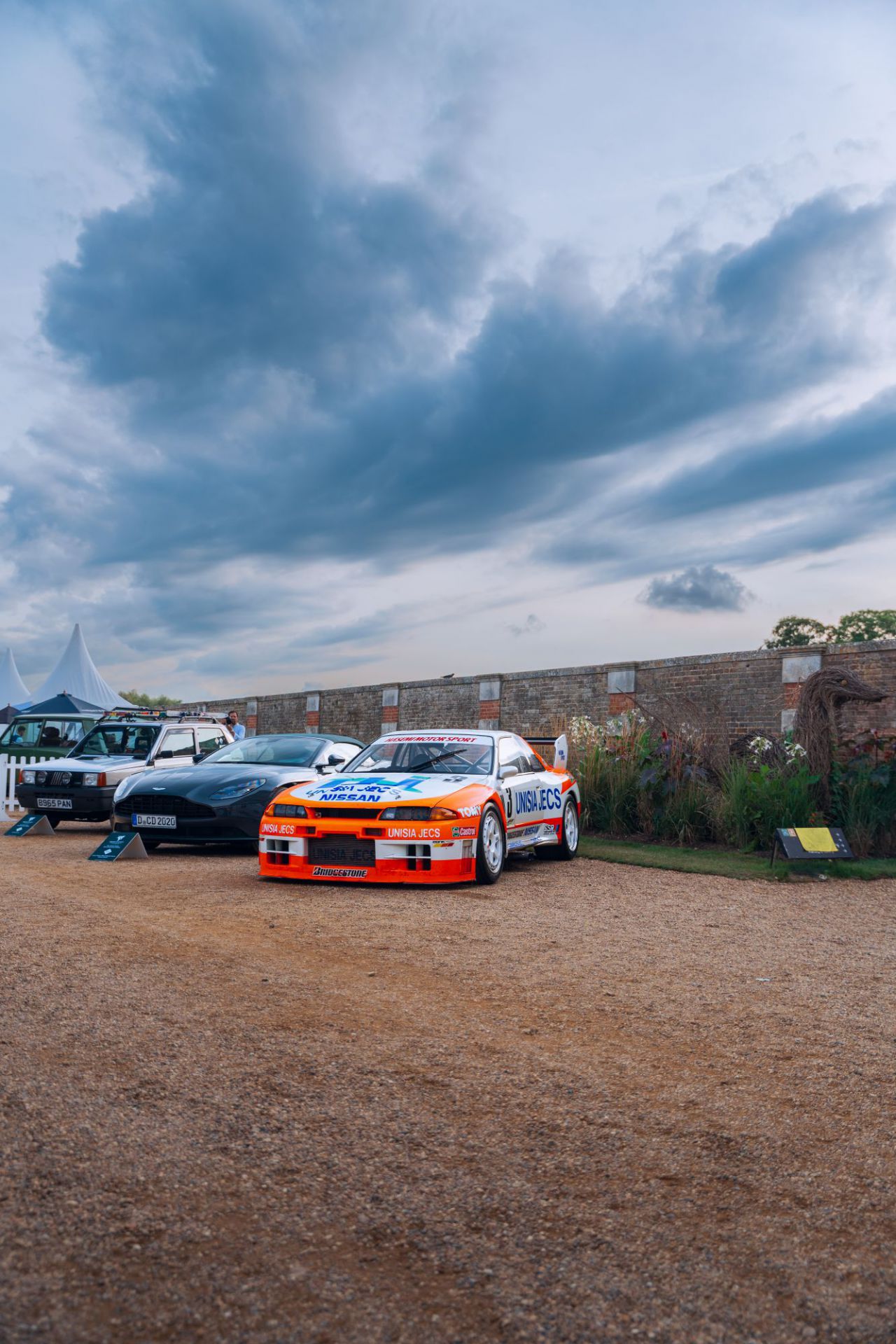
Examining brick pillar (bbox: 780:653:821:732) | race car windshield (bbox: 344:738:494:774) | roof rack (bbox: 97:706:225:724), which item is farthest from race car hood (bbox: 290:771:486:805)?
brick pillar (bbox: 780:653:821:732)

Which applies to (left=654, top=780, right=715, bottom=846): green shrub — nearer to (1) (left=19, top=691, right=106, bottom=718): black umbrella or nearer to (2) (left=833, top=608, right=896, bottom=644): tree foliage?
(1) (left=19, top=691, right=106, bottom=718): black umbrella

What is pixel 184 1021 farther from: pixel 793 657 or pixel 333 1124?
pixel 793 657

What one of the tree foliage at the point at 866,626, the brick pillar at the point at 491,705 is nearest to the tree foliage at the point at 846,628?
the tree foliage at the point at 866,626

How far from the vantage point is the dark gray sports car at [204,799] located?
1159 centimetres

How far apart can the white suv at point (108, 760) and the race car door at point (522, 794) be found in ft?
15.7

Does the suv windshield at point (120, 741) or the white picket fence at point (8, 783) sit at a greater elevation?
the suv windshield at point (120, 741)

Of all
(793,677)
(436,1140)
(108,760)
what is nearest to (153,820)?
(108,760)

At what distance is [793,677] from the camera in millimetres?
20938

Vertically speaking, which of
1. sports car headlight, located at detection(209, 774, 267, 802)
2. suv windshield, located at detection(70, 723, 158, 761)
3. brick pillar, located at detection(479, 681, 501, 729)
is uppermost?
brick pillar, located at detection(479, 681, 501, 729)

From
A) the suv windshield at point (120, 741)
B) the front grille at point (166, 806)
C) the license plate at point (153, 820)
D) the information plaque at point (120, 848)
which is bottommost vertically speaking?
the information plaque at point (120, 848)

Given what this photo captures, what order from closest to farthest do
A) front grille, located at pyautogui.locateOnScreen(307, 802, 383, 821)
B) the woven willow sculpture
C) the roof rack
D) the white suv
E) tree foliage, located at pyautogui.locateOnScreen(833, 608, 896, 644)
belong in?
front grille, located at pyautogui.locateOnScreen(307, 802, 383, 821) < the woven willow sculpture < the white suv < the roof rack < tree foliage, located at pyautogui.locateOnScreen(833, 608, 896, 644)

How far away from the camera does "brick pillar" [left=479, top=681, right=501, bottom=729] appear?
2689cm

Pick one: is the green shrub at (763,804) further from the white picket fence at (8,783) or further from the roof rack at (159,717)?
the white picket fence at (8,783)

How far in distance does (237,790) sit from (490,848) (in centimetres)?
339
